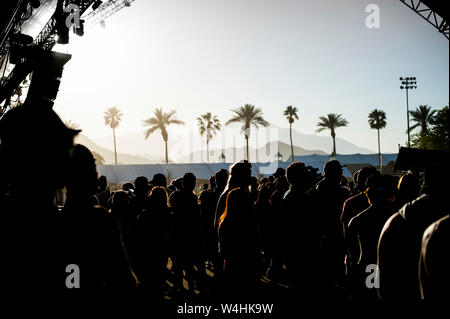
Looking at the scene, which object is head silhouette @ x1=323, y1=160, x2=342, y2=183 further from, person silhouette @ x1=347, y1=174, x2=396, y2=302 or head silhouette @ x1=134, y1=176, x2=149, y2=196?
head silhouette @ x1=134, y1=176, x2=149, y2=196

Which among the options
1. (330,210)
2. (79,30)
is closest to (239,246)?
(330,210)

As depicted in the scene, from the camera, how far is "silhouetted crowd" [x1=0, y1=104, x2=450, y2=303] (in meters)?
1.51

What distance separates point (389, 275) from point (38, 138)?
2688 millimetres

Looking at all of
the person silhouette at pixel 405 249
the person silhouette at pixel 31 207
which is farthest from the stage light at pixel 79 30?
the person silhouette at pixel 405 249

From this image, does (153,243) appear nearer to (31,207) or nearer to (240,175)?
(240,175)

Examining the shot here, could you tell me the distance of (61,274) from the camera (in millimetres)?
1556

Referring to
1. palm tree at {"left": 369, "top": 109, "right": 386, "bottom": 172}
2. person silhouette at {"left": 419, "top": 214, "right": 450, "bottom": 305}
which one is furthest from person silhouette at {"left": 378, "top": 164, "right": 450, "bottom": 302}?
palm tree at {"left": 369, "top": 109, "right": 386, "bottom": 172}

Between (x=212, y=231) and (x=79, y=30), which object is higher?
(x=79, y=30)

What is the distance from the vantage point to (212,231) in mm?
7363

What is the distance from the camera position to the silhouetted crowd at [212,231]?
1.51m

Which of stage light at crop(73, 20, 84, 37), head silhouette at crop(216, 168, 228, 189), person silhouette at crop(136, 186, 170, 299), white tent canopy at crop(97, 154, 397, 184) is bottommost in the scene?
person silhouette at crop(136, 186, 170, 299)

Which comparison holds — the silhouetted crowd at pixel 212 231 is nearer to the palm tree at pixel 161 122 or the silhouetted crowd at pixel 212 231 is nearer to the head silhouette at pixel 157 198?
the head silhouette at pixel 157 198
